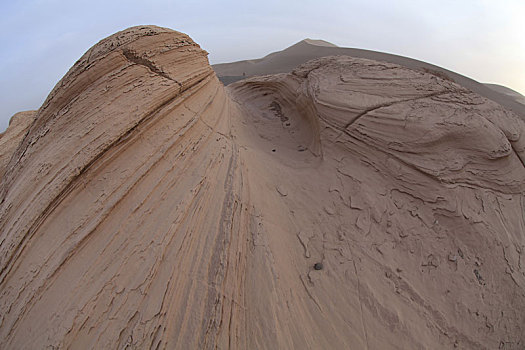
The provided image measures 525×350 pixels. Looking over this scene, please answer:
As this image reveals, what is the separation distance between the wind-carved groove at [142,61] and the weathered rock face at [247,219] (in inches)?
0.7

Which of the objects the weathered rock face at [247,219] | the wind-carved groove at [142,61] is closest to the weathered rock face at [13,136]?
the weathered rock face at [247,219]

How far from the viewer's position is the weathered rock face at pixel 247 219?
148 centimetres

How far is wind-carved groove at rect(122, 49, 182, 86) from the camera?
2.12 m

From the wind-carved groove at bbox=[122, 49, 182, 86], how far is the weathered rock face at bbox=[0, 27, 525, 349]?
0.02 meters

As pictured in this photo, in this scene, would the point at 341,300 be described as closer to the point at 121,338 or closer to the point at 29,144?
the point at 121,338

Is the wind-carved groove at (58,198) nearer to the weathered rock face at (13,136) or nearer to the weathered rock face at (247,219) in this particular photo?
the weathered rock face at (247,219)

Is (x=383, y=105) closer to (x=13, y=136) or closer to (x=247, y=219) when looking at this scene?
(x=247, y=219)

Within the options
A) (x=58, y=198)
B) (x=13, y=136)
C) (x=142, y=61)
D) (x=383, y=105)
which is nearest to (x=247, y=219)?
(x=58, y=198)

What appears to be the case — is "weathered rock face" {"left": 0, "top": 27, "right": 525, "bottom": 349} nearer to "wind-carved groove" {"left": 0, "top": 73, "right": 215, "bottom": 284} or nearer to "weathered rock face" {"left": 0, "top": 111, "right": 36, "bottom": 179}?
"wind-carved groove" {"left": 0, "top": 73, "right": 215, "bottom": 284}

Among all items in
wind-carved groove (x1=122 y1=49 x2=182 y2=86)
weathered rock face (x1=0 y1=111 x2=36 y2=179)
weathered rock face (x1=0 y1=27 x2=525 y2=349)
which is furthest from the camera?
weathered rock face (x1=0 y1=111 x2=36 y2=179)

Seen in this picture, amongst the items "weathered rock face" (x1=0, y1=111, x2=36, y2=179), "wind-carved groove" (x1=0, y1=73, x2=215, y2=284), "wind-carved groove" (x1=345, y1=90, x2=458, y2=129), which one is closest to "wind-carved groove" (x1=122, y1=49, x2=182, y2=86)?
"wind-carved groove" (x1=0, y1=73, x2=215, y2=284)

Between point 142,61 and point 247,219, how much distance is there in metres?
1.61

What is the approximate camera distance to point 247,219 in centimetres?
201

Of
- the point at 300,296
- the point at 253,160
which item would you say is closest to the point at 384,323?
the point at 300,296
